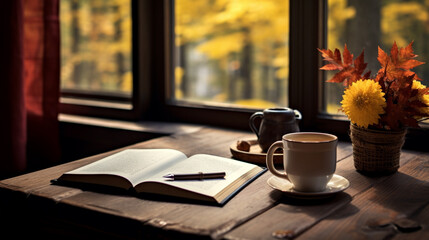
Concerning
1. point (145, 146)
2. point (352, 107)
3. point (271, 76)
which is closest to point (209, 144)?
point (145, 146)

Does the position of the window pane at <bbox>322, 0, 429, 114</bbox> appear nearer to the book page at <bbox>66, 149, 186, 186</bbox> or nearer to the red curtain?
the book page at <bbox>66, 149, 186, 186</bbox>

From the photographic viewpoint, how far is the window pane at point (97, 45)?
2100mm

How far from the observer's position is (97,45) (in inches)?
88.3

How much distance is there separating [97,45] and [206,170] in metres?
1.33

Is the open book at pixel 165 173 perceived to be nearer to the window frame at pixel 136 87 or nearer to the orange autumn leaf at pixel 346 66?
the orange autumn leaf at pixel 346 66

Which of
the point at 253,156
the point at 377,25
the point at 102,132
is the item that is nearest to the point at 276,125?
the point at 253,156

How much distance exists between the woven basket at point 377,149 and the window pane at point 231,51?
579mm

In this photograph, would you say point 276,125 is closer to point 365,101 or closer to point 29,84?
point 365,101

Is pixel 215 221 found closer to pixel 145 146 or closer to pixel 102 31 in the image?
pixel 145 146

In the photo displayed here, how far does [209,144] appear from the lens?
1468 mm

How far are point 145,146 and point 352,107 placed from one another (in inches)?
24.5

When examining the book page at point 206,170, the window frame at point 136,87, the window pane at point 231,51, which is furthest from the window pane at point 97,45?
the book page at point 206,170

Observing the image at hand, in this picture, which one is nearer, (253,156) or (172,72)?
(253,156)

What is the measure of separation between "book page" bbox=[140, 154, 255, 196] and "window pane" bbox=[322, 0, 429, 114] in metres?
0.56
